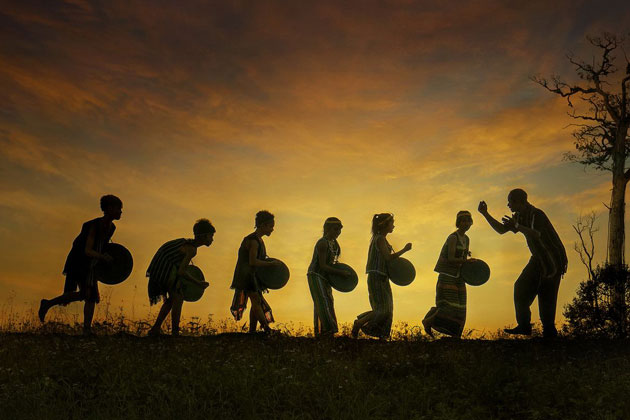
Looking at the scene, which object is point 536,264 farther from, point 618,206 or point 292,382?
point 618,206

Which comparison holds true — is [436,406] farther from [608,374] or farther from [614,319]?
[614,319]

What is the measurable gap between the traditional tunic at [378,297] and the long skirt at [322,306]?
1.76 feet

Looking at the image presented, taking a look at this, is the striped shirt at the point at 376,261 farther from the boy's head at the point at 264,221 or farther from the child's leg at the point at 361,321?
the boy's head at the point at 264,221

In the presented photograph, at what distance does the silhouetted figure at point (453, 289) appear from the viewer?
1423 cm

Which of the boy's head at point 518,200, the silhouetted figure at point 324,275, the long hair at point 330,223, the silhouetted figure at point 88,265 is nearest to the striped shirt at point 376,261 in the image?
the silhouetted figure at point 324,275

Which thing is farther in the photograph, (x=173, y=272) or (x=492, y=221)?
(x=492, y=221)

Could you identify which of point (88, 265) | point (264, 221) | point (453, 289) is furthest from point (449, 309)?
point (88, 265)

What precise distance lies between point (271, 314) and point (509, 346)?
438 cm

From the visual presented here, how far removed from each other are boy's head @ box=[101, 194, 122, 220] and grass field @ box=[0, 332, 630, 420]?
254 centimetres

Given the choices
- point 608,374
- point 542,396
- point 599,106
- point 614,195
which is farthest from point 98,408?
point 599,106

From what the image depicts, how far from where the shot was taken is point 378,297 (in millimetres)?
13891

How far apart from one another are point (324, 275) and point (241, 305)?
A: 1663mm

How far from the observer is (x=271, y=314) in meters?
13.7

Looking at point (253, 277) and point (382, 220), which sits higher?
point (382, 220)
